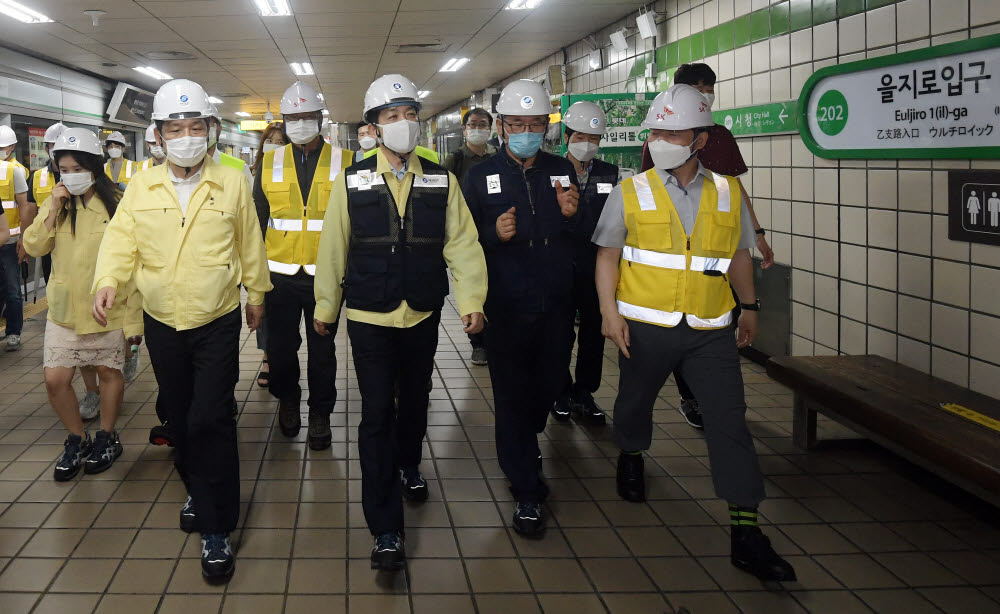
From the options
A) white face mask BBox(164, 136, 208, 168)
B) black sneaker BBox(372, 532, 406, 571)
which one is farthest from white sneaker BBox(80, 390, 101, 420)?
black sneaker BBox(372, 532, 406, 571)

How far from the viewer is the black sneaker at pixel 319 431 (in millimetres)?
4141

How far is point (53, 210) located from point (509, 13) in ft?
19.1

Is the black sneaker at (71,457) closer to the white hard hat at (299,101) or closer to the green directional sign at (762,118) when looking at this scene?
the white hard hat at (299,101)

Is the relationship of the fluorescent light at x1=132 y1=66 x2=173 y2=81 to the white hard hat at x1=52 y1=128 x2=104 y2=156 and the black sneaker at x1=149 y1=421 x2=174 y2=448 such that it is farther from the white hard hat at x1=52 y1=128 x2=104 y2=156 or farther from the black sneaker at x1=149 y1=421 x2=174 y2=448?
the black sneaker at x1=149 y1=421 x2=174 y2=448

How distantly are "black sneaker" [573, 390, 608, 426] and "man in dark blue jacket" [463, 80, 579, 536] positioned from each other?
1.23 m

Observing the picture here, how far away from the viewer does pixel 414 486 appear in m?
3.48

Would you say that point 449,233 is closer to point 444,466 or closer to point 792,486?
point 444,466

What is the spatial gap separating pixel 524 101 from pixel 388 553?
1814mm

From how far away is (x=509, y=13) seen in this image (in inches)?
333

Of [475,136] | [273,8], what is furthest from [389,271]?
[273,8]

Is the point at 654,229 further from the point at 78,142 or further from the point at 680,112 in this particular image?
the point at 78,142

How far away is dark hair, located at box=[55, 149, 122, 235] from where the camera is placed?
374 centimetres

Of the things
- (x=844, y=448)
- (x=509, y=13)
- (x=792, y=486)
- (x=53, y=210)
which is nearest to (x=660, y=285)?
(x=792, y=486)

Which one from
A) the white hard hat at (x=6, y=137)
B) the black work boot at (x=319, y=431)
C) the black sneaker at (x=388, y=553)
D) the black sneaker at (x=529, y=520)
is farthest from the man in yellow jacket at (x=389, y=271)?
the white hard hat at (x=6, y=137)
